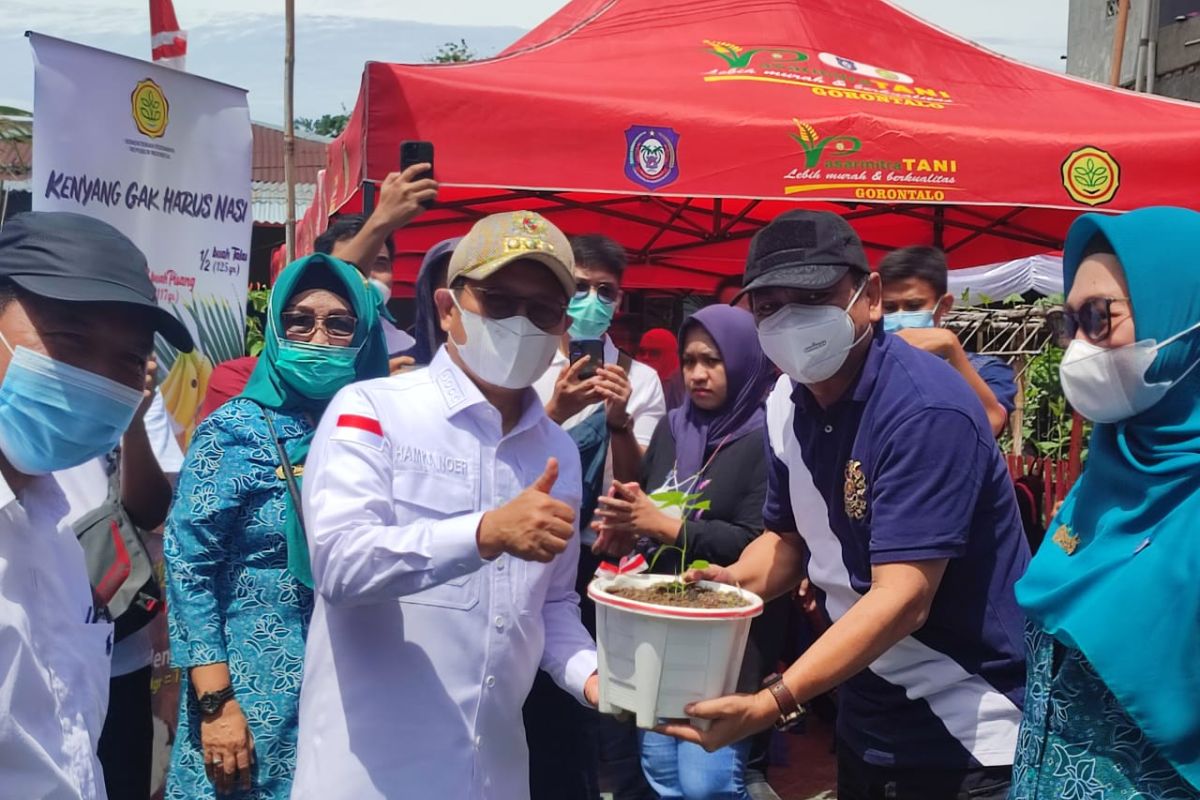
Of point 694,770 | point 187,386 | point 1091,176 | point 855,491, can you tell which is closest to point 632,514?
point 855,491

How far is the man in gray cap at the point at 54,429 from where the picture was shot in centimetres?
182

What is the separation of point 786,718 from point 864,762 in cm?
48

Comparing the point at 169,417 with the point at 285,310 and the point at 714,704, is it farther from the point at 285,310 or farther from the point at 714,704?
the point at 714,704

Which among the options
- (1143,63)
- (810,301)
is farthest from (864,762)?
(1143,63)

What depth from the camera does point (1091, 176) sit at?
586 centimetres

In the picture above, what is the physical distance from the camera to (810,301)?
2.51m

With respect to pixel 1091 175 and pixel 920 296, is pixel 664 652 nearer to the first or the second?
pixel 920 296

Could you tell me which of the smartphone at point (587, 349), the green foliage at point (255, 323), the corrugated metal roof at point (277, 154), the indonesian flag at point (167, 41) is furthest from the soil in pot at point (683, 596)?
the corrugated metal roof at point (277, 154)

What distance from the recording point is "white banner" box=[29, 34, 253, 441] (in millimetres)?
4070

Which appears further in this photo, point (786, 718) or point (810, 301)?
point (810, 301)

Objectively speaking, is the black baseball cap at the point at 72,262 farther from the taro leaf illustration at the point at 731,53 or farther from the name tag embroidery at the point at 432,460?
the taro leaf illustration at the point at 731,53

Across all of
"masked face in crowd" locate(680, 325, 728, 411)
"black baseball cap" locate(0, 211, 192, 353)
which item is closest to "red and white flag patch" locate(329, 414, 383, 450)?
"black baseball cap" locate(0, 211, 192, 353)

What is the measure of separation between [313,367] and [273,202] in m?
19.2

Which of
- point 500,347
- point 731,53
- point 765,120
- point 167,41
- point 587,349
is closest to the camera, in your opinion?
point 500,347
